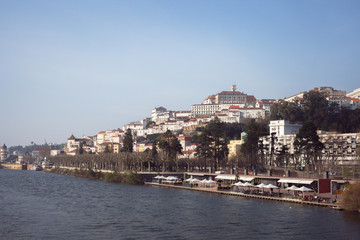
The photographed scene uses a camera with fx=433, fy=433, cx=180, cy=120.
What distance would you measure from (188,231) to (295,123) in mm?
112956

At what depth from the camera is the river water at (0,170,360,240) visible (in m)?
42.5

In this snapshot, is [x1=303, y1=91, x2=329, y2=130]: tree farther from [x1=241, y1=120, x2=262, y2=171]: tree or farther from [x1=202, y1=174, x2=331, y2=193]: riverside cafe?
[x1=202, y1=174, x2=331, y2=193]: riverside cafe

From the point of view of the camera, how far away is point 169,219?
167 feet

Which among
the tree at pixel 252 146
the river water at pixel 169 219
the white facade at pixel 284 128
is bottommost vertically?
the river water at pixel 169 219

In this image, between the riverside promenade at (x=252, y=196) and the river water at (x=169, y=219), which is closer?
the river water at (x=169, y=219)

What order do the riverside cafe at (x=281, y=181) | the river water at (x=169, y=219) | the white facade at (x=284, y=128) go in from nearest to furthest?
the river water at (x=169, y=219) → the riverside cafe at (x=281, y=181) → the white facade at (x=284, y=128)

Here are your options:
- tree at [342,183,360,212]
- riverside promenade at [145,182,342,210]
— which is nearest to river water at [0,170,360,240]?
tree at [342,183,360,212]

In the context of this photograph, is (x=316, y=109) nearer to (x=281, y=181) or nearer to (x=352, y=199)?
(x=281, y=181)

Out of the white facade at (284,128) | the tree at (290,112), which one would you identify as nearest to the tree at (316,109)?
the tree at (290,112)

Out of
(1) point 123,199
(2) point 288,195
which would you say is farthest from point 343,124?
(1) point 123,199

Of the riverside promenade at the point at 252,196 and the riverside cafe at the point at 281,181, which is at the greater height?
the riverside cafe at the point at 281,181

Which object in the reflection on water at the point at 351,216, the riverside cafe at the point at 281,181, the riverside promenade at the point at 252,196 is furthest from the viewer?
the riverside cafe at the point at 281,181

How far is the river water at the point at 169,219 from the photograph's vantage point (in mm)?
42531

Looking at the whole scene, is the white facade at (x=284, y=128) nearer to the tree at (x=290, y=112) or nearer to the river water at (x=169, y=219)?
the tree at (x=290, y=112)
